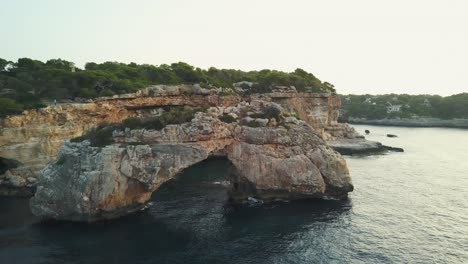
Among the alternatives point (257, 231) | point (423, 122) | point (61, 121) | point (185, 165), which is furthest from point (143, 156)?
point (423, 122)

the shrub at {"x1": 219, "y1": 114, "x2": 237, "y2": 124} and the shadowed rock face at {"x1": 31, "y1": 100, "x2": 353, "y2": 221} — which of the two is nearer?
the shadowed rock face at {"x1": 31, "y1": 100, "x2": 353, "y2": 221}

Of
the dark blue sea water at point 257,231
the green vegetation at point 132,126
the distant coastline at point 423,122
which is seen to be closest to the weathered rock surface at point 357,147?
the dark blue sea water at point 257,231

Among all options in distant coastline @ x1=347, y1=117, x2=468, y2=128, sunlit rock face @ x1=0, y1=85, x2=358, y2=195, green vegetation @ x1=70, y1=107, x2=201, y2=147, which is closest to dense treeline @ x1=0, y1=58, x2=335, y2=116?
sunlit rock face @ x1=0, y1=85, x2=358, y2=195

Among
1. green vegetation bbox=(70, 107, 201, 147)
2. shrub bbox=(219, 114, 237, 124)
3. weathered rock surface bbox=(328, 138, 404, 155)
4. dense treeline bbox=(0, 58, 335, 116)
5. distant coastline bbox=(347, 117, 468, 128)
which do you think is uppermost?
dense treeline bbox=(0, 58, 335, 116)

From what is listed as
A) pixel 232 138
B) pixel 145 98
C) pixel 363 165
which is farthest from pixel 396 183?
pixel 145 98

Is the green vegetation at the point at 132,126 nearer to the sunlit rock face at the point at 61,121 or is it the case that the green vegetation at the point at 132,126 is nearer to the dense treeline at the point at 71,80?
the sunlit rock face at the point at 61,121

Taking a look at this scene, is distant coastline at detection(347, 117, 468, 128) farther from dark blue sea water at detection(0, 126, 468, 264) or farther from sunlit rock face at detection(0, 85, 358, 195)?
sunlit rock face at detection(0, 85, 358, 195)

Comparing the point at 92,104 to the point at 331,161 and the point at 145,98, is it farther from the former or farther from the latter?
the point at 331,161

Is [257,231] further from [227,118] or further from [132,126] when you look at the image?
[132,126]
